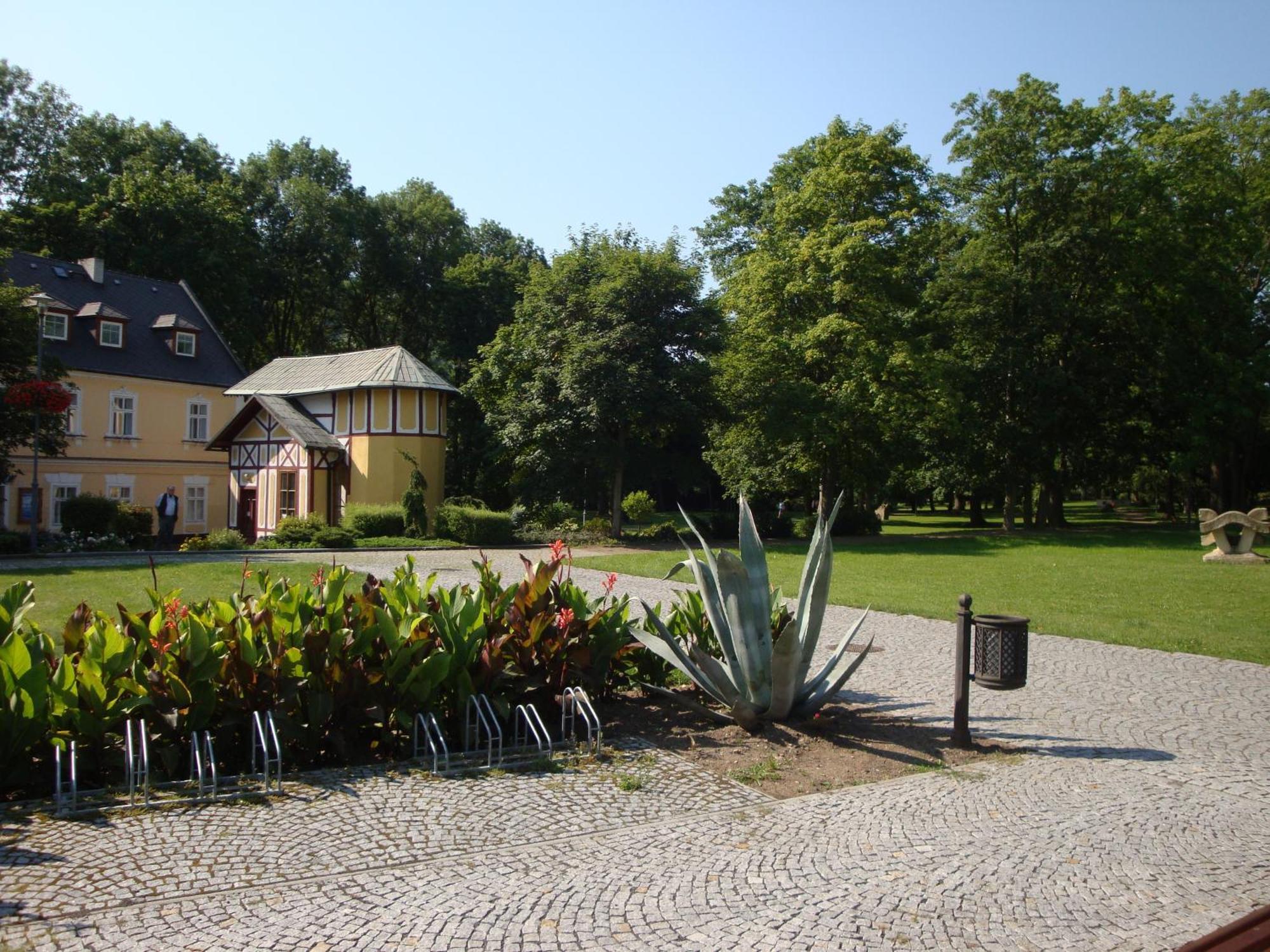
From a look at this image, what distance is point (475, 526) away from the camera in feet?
89.5

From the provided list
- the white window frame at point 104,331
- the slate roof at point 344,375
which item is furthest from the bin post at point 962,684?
the white window frame at point 104,331

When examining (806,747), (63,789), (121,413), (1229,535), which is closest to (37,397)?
(121,413)

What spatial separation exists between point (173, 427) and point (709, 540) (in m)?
21.0

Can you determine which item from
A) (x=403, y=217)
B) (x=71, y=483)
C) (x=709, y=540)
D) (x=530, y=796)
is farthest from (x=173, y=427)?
(x=530, y=796)

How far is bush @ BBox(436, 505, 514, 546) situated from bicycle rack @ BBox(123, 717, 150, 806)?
71.3 ft

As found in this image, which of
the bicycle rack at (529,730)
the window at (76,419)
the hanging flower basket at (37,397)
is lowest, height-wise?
the bicycle rack at (529,730)

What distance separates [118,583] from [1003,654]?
572 inches

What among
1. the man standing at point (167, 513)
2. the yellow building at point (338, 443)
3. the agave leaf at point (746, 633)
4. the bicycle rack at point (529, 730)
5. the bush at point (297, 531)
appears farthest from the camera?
the yellow building at point (338, 443)

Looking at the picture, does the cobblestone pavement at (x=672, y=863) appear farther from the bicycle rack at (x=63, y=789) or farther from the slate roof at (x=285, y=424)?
the slate roof at (x=285, y=424)

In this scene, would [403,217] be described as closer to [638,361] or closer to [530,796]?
[638,361]

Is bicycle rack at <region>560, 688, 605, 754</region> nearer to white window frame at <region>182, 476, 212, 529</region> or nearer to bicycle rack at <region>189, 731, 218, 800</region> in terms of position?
bicycle rack at <region>189, 731, 218, 800</region>

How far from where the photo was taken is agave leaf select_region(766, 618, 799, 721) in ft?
21.5

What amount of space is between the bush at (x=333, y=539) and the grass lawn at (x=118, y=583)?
567 centimetres

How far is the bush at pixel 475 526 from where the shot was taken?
2730 centimetres
